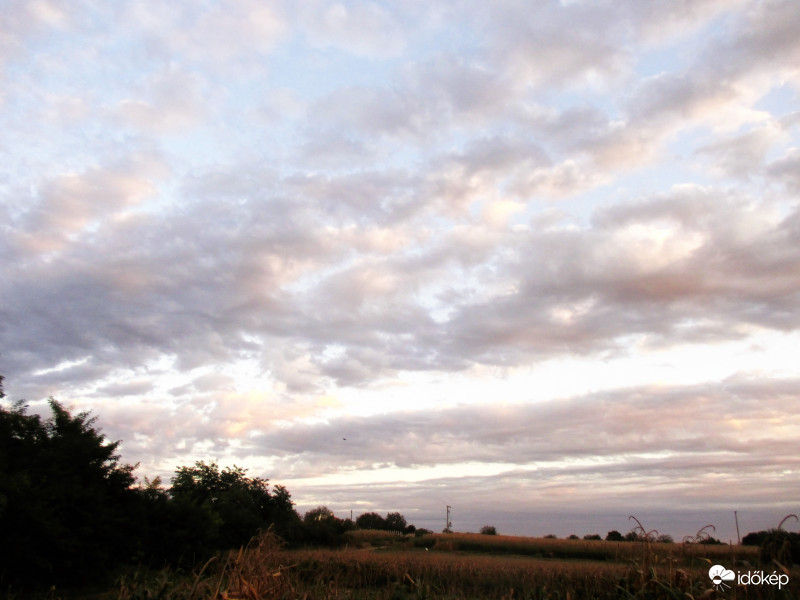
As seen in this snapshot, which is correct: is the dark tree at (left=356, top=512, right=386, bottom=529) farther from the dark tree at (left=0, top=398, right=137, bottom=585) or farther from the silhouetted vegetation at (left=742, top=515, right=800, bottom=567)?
the silhouetted vegetation at (left=742, top=515, right=800, bottom=567)

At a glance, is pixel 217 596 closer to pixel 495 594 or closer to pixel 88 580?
pixel 495 594

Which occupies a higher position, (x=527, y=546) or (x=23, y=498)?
(x=23, y=498)

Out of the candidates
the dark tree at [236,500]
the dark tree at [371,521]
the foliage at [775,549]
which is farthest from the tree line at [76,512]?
the dark tree at [371,521]

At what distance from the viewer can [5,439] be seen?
26781 millimetres

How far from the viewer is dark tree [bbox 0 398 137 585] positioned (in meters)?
22.4

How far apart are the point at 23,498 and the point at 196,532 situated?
13.1 meters

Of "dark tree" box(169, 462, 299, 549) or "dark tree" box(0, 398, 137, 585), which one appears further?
"dark tree" box(169, 462, 299, 549)

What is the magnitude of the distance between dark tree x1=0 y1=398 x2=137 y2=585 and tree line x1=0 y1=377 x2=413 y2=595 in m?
0.04

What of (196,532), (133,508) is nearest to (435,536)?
(196,532)

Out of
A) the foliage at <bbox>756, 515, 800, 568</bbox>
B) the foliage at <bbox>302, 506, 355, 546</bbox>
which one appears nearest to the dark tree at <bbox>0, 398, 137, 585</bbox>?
the foliage at <bbox>756, 515, 800, 568</bbox>

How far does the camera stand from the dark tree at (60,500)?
2244 cm

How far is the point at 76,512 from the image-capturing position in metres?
25.9

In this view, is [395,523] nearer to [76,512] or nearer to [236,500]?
[236,500]

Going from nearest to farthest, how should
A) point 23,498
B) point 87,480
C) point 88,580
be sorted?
point 23,498
point 88,580
point 87,480
